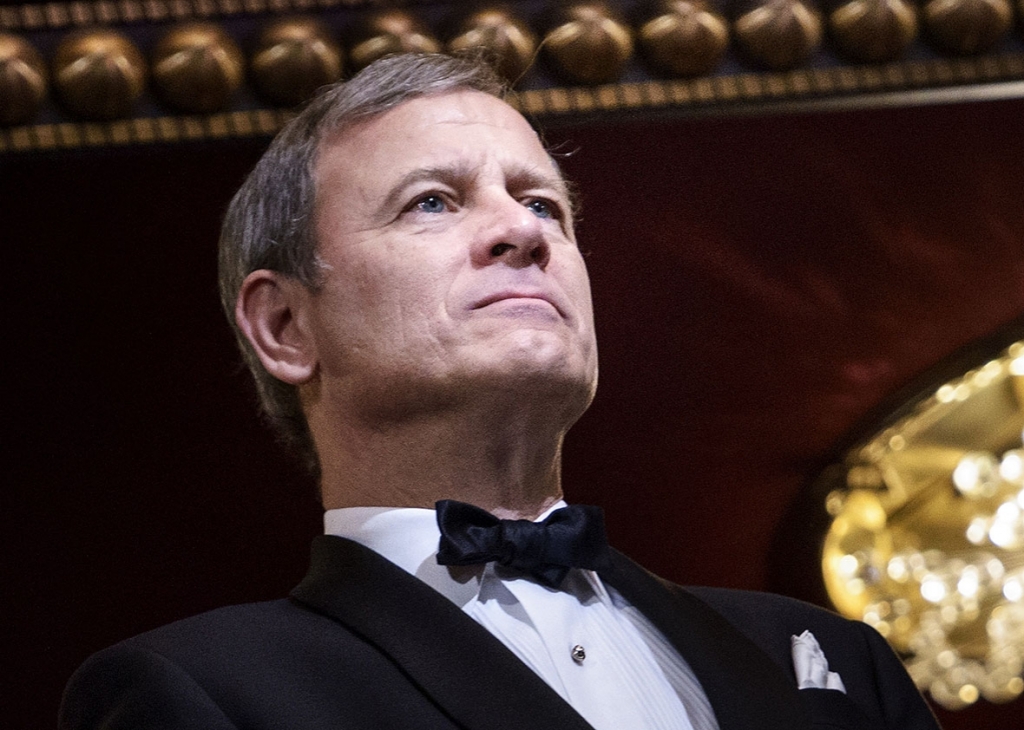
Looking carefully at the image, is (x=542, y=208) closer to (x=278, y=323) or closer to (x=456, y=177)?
(x=456, y=177)

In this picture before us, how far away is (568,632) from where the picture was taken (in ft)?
3.72

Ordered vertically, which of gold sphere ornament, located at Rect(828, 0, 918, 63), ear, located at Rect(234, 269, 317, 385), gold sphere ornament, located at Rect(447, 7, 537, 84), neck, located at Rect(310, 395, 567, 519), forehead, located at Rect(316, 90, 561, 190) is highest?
gold sphere ornament, located at Rect(447, 7, 537, 84)

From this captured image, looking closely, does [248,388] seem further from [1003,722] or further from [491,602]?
[1003,722]

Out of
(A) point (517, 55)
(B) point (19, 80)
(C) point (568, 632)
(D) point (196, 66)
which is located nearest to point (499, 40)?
(A) point (517, 55)

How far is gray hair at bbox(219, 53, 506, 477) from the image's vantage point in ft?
4.21

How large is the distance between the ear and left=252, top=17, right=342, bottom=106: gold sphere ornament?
0.22 m

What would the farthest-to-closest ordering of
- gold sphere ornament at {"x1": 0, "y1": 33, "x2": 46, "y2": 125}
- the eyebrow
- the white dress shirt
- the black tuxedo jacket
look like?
1. gold sphere ornament at {"x1": 0, "y1": 33, "x2": 46, "y2": 125}
2. the eyebrow
3. the white dress shirt
4. the black tuxedo jacket

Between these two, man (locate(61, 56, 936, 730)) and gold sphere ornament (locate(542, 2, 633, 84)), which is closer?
man (locate(61, 56, 936, 730))

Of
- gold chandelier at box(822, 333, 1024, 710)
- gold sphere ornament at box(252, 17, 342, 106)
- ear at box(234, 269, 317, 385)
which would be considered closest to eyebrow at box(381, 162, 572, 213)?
ear at box(234, 269, 317, 385)

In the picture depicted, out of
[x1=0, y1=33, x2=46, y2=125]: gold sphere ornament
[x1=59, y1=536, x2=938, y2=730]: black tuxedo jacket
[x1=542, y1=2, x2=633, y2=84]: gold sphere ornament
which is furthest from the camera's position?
[x1=542, y1=2, x2=633, y2=84]: gold sphere ornament

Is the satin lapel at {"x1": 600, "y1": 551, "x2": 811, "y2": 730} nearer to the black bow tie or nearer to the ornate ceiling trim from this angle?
the black bow tie

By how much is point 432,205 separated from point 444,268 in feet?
0.28

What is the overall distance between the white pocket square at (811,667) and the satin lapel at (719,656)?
0.16 feet

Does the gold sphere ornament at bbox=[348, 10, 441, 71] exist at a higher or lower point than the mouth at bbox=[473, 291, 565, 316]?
higher
